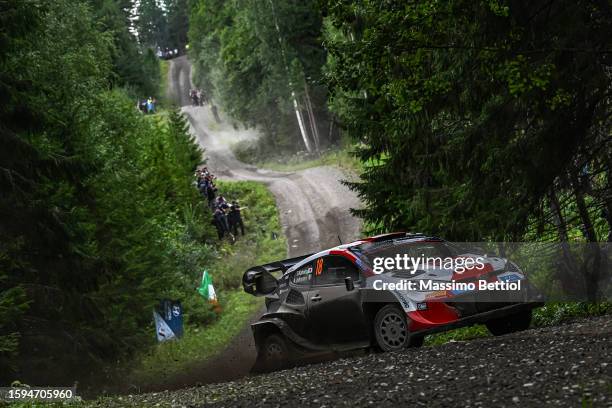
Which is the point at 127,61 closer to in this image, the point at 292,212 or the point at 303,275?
the point at 292,212

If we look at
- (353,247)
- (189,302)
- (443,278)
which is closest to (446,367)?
(443,278)

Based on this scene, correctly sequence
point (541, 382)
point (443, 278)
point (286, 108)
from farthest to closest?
point (286, 108), point (443, 278), point (541, 382)

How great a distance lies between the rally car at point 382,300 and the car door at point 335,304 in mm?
15

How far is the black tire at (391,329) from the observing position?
11.8 metres

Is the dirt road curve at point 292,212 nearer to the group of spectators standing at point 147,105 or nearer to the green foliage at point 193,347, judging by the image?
the green foliage at point 193,347

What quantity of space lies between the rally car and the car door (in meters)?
0.02

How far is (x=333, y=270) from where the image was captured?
1308 cm

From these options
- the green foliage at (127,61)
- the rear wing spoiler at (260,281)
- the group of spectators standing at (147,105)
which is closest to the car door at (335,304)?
the rear wing spoiler at (260,281)

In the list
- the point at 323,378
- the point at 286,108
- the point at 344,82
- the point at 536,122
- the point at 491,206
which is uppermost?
the point at 286,108

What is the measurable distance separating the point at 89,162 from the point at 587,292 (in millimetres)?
9666

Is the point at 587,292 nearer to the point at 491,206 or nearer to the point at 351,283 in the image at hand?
the point at 491,206

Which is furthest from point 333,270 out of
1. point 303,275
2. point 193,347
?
point 193,347

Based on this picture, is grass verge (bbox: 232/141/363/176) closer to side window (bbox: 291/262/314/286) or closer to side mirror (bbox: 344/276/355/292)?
side window (bbox: 291/262/314/286)

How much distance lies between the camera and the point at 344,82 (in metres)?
12.5
